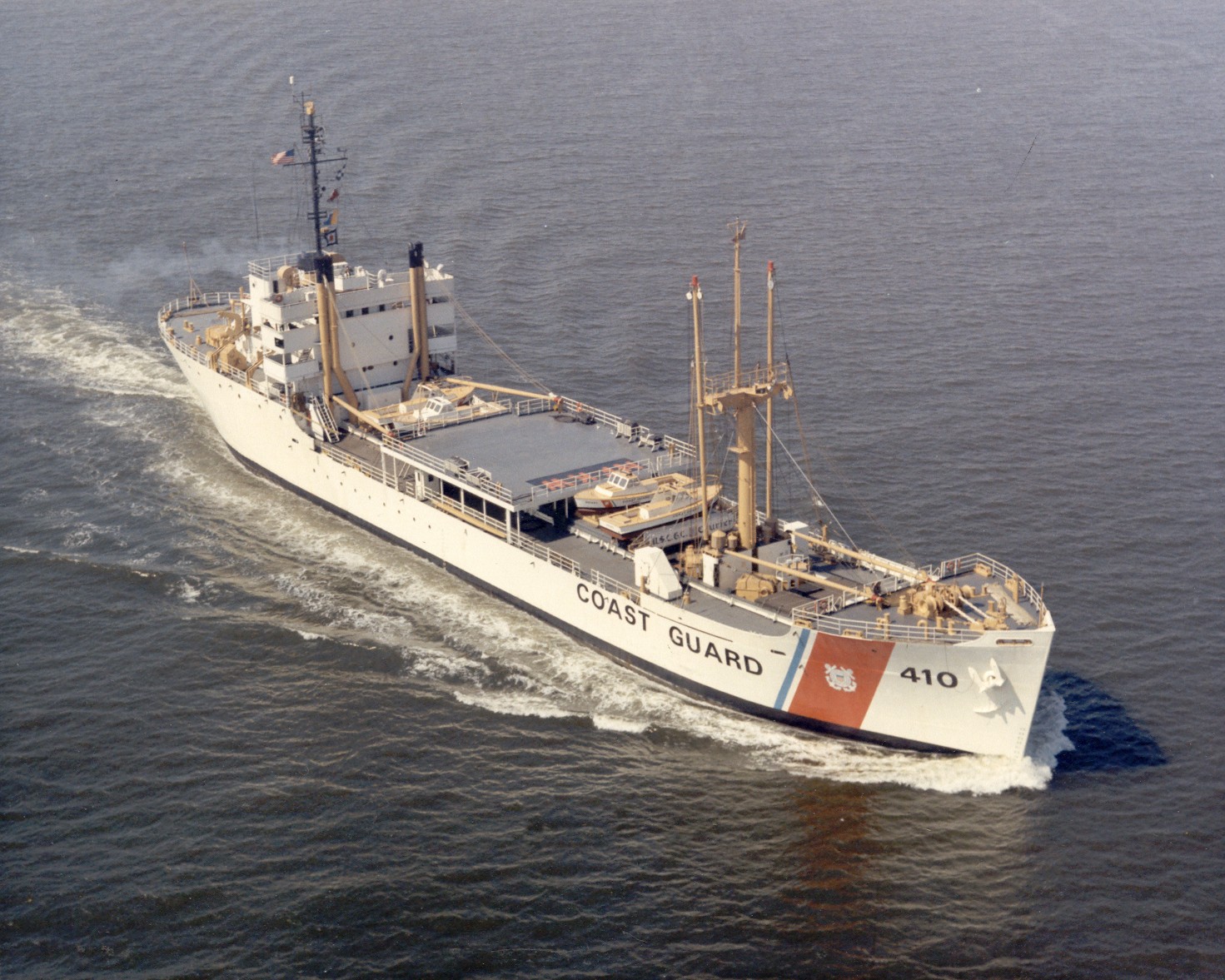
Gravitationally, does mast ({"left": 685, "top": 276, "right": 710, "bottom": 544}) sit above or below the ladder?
above

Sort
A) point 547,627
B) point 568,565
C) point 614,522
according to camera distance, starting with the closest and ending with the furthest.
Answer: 1. point 568,565
2. point 614,522
3. point 547,627

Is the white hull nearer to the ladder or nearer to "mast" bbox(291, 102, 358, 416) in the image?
the ladder

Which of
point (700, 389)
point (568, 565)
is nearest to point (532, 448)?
point (568, 565)

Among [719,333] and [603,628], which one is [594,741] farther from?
[719,333]

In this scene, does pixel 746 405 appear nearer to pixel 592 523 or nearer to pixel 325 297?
pixel 592 523

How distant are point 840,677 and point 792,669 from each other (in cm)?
168

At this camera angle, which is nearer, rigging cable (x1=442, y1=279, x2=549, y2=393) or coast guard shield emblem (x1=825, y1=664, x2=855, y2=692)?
coast guard shield emblem (x1=825, y1=664, x2=855, y2=692)

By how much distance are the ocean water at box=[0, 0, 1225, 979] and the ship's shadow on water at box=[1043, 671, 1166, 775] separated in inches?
7.9

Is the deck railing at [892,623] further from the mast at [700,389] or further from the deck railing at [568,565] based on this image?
the deck railing at [568,565]

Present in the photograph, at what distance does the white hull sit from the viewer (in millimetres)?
46219

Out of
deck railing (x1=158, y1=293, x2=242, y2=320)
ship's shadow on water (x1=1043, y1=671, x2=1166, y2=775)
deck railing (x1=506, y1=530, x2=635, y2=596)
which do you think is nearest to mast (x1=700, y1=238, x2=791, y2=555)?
deck railing (x1=506, y1=530, x2=635, y2=596)

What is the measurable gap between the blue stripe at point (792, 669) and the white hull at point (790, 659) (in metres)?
0.04

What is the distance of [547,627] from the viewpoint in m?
57.5

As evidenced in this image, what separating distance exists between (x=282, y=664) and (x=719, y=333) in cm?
3563
